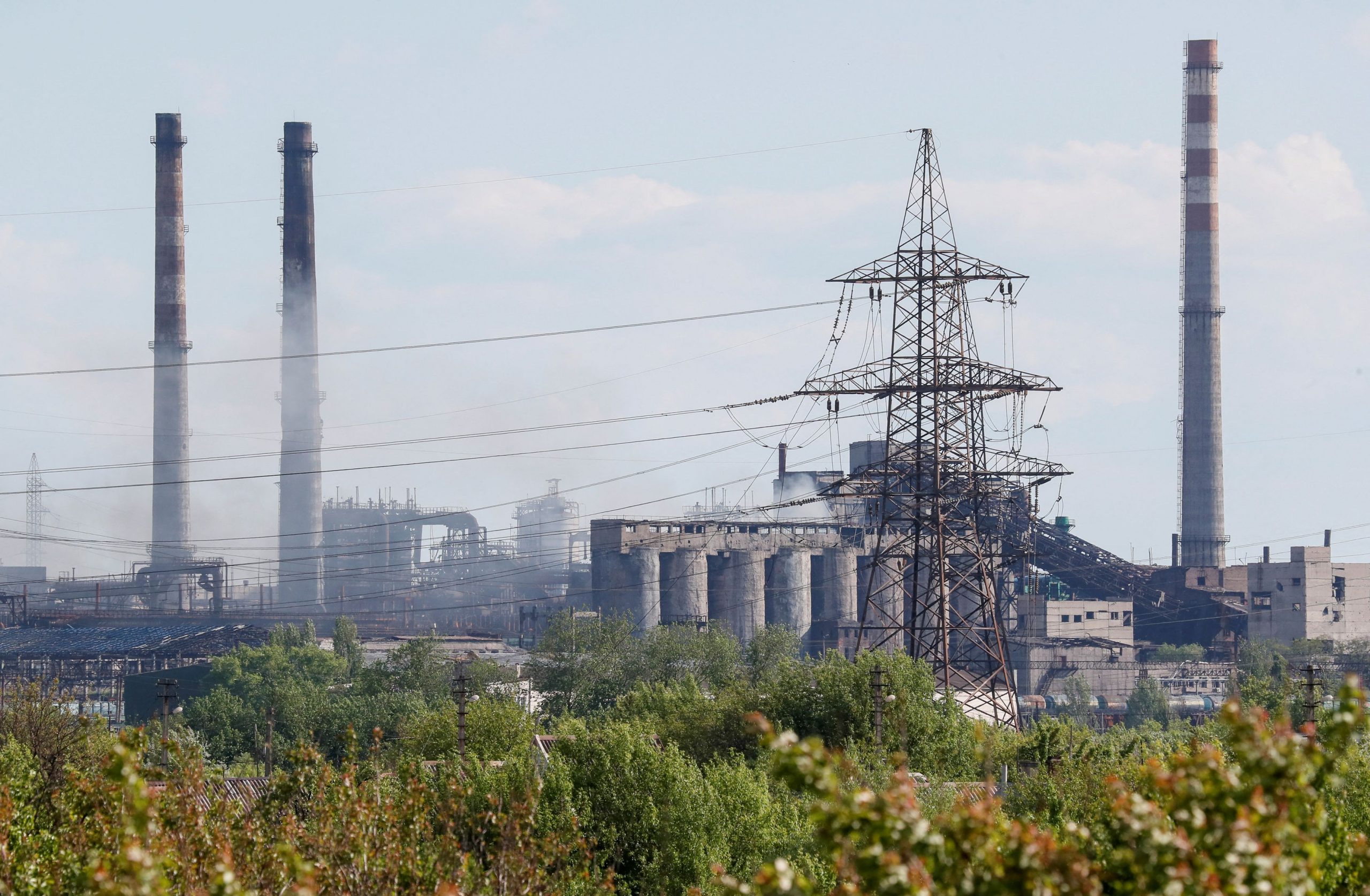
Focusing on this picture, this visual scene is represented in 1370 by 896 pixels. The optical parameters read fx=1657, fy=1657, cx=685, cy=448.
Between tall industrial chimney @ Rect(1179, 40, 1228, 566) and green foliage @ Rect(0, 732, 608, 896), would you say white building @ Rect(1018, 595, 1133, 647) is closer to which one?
tall industrial chimney @ Rect(1179, 40, 1228, 566)

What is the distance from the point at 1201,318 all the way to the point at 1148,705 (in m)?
18.1

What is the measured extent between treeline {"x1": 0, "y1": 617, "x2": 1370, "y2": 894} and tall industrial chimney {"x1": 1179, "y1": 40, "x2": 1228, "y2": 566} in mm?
25292

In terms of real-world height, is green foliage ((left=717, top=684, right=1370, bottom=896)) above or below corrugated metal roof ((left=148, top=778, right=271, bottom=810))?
above

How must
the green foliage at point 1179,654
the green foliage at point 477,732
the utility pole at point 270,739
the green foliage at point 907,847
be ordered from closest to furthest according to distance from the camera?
the green foliage at point 907,847
the green foliage at point 477,732
the utility pole at point 270,739
the green foliage at point 1179,654

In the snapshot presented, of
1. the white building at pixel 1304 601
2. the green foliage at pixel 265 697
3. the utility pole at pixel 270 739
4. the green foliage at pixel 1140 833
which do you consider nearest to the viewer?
the green foliage at pixel 1140 833

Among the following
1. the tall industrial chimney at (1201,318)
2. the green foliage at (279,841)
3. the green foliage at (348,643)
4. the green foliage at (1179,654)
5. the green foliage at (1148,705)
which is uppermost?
the tall industrial chimney at (1201,318)

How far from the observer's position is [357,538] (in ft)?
358

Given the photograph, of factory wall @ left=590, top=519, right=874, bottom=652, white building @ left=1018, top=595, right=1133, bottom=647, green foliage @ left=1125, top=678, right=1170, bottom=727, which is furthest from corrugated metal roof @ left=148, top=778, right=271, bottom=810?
white building @ left=1018, top=595, right=1133, bottom=647

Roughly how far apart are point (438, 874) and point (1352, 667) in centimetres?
5826

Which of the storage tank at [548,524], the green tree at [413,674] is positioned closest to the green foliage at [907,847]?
the green tree at [413,674]

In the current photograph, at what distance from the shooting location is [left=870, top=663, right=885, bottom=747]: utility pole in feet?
77.4

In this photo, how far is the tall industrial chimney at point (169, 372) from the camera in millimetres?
73750

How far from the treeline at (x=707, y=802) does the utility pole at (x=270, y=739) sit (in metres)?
0.38

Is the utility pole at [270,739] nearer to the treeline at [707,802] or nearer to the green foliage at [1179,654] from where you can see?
the treeline at [707,802]
